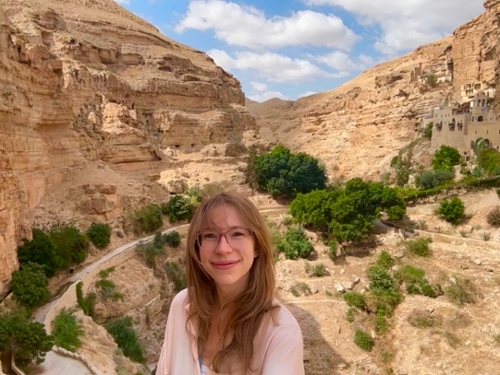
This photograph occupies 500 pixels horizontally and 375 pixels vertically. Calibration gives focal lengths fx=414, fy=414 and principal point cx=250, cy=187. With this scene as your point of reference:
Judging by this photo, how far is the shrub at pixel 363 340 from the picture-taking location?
51.8ft

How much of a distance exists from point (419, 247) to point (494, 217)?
423cm

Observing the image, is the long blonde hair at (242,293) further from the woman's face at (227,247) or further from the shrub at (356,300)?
the shrub at (356,300)

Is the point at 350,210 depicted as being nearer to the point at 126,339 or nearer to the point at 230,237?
the point at 126,339

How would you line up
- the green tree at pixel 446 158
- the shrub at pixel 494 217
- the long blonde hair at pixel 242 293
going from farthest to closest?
the green tree at pixel 446 158, the shrub at pixel 494 217, the long blonde hair at pixel 242 293

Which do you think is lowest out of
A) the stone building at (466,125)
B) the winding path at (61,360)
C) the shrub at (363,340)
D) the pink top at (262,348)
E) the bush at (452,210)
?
the shrub at (363,340)

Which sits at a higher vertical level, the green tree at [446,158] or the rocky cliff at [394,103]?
the rocky cliff at [394,103]

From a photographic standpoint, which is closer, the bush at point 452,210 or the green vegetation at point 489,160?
the bush at point 452,210

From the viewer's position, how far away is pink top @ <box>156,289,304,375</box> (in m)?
1.81

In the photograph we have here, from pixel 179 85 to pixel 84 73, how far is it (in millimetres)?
8714

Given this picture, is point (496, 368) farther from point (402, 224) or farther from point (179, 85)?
point (179, 85)

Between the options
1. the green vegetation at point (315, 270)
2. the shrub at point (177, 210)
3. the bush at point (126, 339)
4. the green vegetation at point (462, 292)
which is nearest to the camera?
the bush at point (126, 339)

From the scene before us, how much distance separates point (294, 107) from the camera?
56250mm

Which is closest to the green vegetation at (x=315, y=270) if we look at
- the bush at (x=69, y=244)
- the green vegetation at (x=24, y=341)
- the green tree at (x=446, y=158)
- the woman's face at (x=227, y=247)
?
the bush at (x=69, y=244)

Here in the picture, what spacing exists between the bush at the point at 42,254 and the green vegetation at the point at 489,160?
22.8 meters
